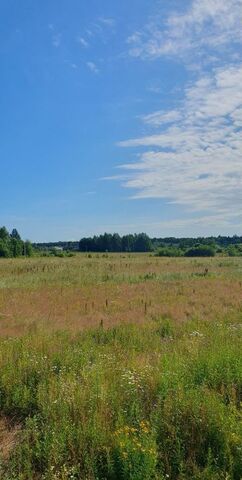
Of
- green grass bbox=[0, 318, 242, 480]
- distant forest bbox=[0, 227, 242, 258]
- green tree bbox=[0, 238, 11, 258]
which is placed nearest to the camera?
green grass bbox=[0, 318, 242, 480]

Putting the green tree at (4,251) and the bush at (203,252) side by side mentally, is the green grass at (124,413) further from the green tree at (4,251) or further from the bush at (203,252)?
the bush at (203,252)

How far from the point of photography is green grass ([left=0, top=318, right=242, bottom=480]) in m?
3.85

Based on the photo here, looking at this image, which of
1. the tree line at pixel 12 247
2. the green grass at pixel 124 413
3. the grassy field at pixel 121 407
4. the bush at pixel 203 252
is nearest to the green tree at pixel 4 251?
the tree line at pixel 12 247

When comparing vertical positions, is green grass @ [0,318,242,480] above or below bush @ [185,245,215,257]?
below

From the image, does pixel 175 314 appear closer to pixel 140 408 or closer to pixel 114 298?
pixel 114 298

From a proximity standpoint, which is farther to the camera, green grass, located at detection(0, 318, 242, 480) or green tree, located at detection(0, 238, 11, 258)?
green tree, located at detection(0, 238, 11, 258)

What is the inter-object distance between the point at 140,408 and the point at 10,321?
22.3 ft

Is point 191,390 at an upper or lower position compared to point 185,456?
upper

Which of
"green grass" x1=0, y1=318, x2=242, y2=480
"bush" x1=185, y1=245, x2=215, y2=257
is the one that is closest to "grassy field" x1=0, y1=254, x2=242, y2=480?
"green grass" x1=0, y1=318, x2=242, y2=480

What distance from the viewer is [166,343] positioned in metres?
8.29

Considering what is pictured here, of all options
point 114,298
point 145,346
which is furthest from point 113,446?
point 114,298

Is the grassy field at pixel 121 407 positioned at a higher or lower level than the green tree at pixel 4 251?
lower

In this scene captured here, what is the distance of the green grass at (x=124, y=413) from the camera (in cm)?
385

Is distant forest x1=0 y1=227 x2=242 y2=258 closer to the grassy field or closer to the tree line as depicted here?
the tree line
